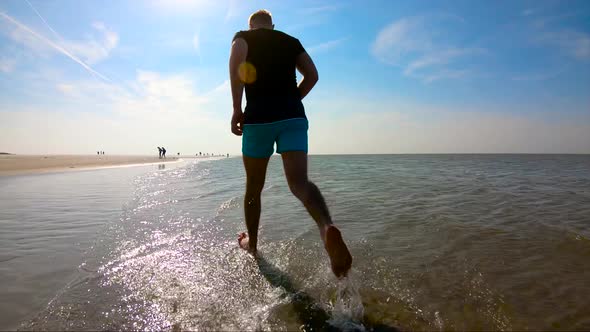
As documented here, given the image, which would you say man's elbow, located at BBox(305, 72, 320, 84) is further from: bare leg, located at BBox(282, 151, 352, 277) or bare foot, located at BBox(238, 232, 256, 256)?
bare foot, located at BBox(238, 232, 256, 256)

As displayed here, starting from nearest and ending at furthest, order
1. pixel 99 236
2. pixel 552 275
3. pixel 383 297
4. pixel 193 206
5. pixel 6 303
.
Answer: pixel 6 303 < pixel 383 297 < pixel 552 275 < pixel 99 236 < pixel 193 206

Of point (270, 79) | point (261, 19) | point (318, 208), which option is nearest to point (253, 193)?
point (318, 208)

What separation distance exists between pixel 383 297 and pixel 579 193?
275 inches

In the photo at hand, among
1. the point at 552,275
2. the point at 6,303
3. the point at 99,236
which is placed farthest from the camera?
the point at 99,236

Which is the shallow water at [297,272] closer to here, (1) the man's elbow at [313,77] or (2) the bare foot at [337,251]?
(2) the bare foot at [337,251]

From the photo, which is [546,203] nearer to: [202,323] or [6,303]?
[202,323]

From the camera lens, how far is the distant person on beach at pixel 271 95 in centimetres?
244

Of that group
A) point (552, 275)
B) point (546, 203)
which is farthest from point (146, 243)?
A: point (546, 203)

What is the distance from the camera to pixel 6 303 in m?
1.91

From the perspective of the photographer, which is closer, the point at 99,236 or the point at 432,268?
the point at 432,268

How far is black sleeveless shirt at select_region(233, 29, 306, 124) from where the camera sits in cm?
247

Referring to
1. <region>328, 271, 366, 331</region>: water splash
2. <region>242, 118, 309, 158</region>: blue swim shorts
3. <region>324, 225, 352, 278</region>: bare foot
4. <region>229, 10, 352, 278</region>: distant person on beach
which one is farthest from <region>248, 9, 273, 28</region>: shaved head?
<region>328, 271, 366, 331</region>: water splash

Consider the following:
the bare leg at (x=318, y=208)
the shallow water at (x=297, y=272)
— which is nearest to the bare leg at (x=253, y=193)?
the shallow water at (x=297, y=272)

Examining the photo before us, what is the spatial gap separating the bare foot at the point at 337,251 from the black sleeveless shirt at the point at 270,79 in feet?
3.34
